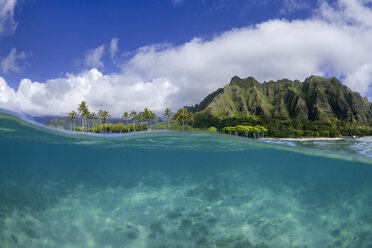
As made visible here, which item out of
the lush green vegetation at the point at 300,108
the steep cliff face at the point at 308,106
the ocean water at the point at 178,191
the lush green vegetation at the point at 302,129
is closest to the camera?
the ocean water at the point at 178,191

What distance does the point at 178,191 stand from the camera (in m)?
13.5

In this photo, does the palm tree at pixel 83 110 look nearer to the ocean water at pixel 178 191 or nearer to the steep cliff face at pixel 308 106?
the ocean water at pixel 178 191

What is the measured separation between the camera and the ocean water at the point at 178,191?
35.8ft

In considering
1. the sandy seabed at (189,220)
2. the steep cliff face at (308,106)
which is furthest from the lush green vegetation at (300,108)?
the sandy seabed at (189,220)

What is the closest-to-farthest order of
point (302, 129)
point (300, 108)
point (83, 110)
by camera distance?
point (83, 110), point (302, 129), point (300, 108)

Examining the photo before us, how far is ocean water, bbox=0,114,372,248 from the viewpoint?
35.8ft

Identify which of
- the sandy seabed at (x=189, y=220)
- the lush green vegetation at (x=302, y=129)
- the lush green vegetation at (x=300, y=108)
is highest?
the lush green vegetation at (x=300, y=108)

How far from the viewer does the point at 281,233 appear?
1159cm

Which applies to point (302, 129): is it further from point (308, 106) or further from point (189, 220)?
point (189, 220)

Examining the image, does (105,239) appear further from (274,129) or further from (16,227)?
(274,129)

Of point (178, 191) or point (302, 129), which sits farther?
point (302, 129)

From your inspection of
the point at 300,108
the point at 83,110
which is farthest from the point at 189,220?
the point at 300,108

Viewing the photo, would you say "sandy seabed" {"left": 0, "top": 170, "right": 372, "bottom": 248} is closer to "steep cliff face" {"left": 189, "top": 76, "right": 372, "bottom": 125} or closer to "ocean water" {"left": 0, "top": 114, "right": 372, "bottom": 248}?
"ocean water" {"left": 0, "top": 114, "right": 372, "bottom": 248}

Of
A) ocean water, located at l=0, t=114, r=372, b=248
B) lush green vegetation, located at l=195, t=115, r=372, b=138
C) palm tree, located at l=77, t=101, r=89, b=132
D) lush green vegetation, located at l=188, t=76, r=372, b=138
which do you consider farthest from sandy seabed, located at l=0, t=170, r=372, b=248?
lush green vegetation, located at l=188, t=76, r=372, b=138
